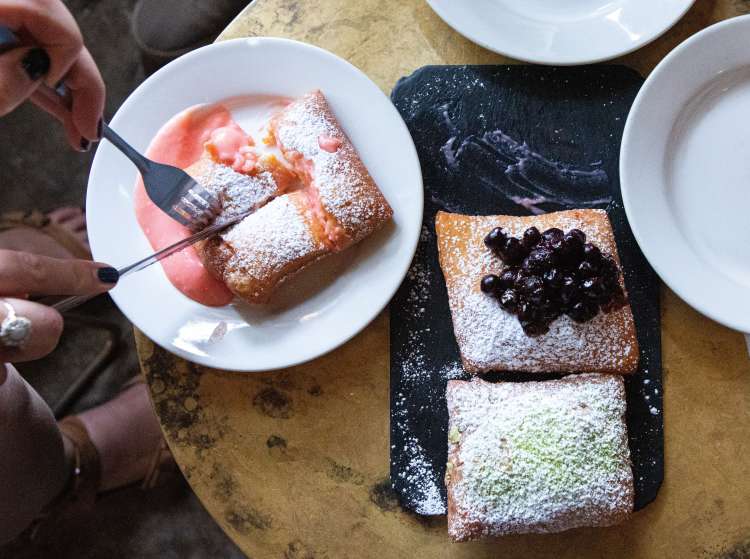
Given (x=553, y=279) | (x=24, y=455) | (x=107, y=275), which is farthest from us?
(x=24, y=455)

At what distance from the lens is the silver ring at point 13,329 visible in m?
0.98

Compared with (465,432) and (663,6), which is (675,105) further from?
(465,432)

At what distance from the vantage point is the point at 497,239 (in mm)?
1328

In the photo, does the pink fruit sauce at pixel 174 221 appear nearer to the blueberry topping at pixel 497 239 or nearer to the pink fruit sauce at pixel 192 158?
the pink fruit sauce at pixel 192 158

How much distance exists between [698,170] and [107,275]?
1135 millimetres

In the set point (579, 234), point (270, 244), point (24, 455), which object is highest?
point (270, 244)

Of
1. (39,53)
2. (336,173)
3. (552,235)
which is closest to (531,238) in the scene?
(552,235)

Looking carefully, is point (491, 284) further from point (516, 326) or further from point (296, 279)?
point (296, 279)

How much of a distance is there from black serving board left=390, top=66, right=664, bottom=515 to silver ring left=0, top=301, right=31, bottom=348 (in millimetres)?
677

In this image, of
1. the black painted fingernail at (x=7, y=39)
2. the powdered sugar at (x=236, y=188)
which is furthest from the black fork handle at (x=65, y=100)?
the powdered sugar at (x=236, y=188)

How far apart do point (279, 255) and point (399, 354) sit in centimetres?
31

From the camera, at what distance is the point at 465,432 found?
51.8 inches

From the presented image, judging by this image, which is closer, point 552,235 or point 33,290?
point 33,290

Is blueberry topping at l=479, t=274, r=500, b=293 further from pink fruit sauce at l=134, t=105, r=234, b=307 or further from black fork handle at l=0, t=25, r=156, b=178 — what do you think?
black fork handle at l=0, t=25, r=156, b=178
